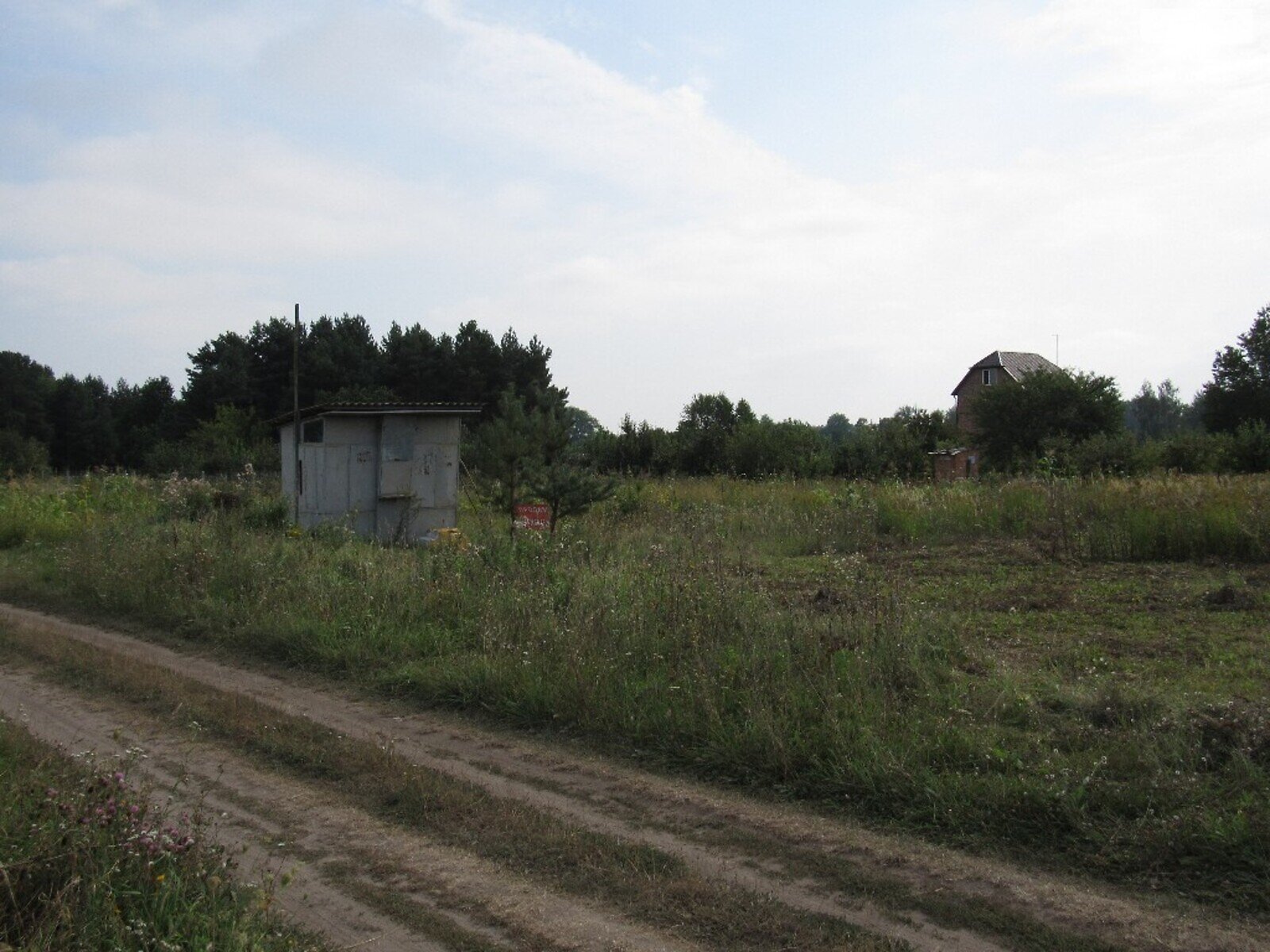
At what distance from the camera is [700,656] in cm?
729

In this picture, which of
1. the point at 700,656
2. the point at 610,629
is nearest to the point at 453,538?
the point at 610,629

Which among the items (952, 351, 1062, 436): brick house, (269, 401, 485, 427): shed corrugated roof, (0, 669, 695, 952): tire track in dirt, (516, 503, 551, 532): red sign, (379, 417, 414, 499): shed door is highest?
(952, 351, 1062, 436): brick house

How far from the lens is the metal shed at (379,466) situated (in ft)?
52.7

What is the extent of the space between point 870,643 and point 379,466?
36.0ft

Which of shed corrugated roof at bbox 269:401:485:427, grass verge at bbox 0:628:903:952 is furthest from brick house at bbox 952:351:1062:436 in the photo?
grass verge at bbox 0:628:903:952

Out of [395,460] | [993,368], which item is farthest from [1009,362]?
[395,460]

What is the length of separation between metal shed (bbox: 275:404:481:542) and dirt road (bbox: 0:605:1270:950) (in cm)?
912

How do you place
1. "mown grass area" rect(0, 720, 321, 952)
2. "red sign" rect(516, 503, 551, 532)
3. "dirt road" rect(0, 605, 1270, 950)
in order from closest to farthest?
"mown grass area" rect(0, 720, 321, 952) < "dirt road" rect(0, 605, 1270, 950) < "red sign" rect(516, 503, 551, 532)

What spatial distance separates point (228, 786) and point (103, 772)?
1448mm

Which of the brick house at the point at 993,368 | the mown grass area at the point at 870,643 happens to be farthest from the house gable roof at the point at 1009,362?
the mown grass area at the point at 870,643

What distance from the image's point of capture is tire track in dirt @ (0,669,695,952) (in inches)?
161

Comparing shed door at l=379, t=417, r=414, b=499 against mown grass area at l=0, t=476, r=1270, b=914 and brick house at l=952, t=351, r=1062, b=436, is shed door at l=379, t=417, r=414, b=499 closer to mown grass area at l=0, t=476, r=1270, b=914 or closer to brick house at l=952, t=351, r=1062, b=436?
mown grass area at l=0, t=476, r=1270, b=914

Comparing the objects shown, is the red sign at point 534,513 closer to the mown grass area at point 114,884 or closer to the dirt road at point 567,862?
the dirt road at point 567,862

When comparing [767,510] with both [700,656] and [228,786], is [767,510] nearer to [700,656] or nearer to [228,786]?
[700,656]
